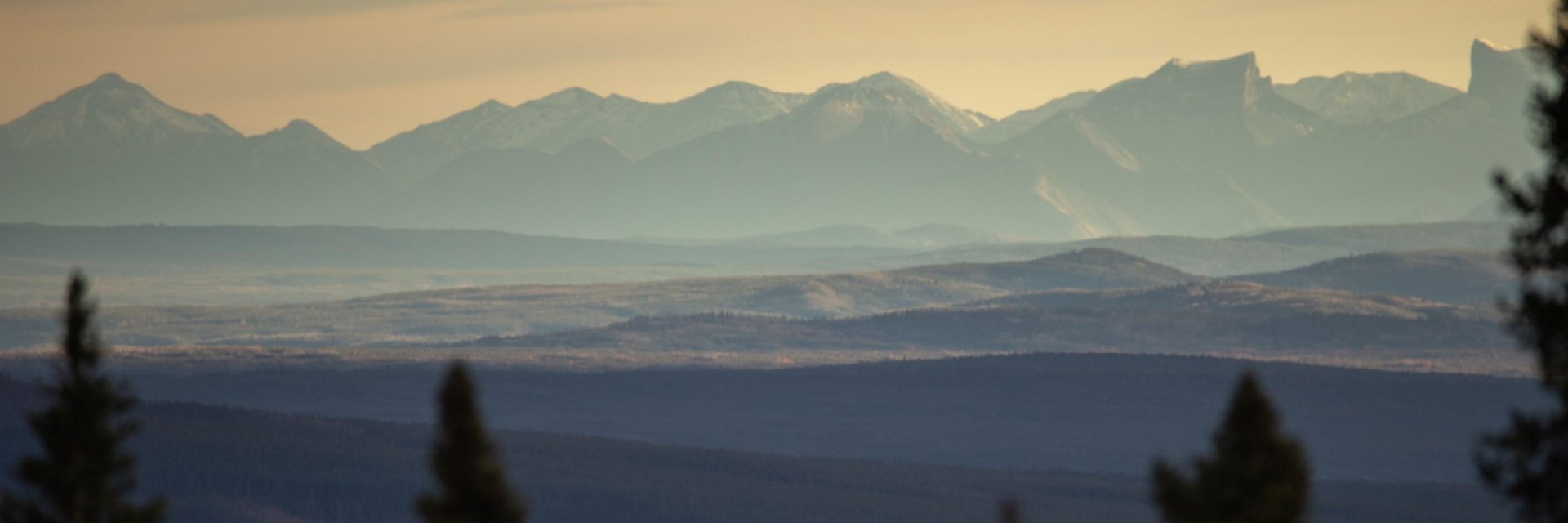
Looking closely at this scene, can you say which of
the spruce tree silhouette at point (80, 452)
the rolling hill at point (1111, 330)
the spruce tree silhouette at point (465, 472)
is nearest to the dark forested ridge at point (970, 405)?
the rolling hill at point (1111, 330)

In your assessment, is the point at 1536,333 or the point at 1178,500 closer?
the point at 1178,500

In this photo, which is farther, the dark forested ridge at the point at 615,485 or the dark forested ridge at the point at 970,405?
the dark forested ridge at the point at 970,405

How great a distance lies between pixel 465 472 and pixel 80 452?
6873 mm

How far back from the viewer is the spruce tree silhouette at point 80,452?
21.0 m

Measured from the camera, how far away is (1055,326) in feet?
600

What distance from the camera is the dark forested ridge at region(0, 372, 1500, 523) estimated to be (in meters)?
75.4

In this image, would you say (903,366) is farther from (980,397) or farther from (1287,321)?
(1287,321)

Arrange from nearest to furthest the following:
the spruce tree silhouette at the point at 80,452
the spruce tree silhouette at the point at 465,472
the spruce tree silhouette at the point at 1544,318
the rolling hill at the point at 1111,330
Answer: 1. the spruce tree silhouette at the point at 465,472
2. the spruce tree silhouette at the point at 1544,318
3. the spruce tree silhouette at the point at 80,452
4. the rolling hill at the point at 1111,330

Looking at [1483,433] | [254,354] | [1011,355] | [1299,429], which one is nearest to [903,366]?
[1011,355]

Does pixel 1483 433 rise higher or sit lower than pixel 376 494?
higher

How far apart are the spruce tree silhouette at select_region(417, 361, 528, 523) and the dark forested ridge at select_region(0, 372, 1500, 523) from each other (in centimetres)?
5665

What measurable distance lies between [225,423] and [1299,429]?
5565 cm

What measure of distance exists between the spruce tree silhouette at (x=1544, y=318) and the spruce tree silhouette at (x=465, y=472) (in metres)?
9.77

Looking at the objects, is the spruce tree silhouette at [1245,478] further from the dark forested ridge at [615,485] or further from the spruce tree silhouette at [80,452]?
the dark forested ridge at [615,485]
